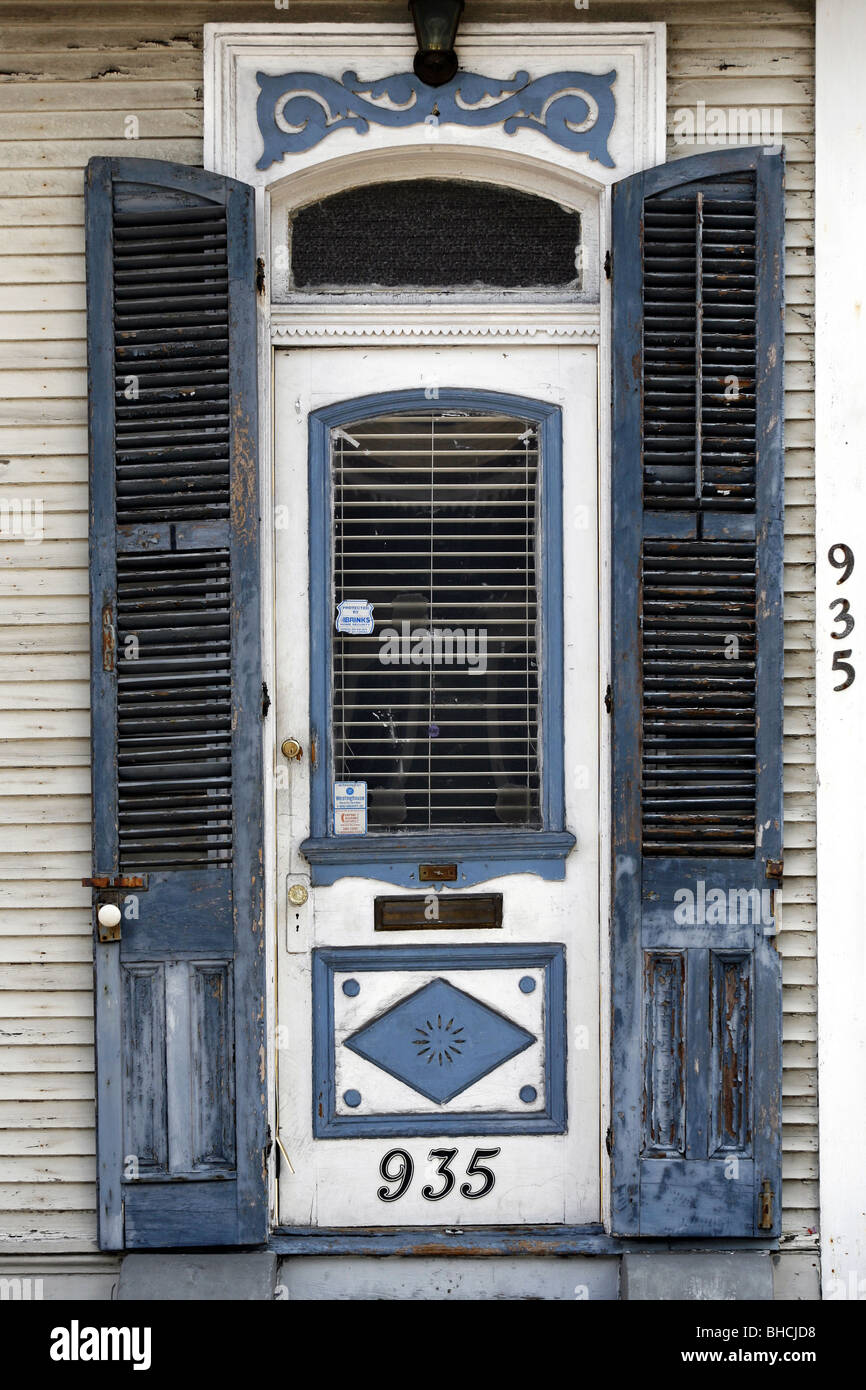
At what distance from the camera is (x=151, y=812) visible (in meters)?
3.52

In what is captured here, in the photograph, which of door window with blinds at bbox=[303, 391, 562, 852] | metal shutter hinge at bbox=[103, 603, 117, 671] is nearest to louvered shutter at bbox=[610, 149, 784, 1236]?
door window with blinds at bbox=[303, 391, 562, 852]

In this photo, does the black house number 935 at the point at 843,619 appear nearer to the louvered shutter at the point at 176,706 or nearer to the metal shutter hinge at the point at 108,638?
the louvered shutter at the point at 176,706

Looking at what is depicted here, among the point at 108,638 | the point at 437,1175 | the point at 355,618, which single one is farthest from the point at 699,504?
the point at 437,1175

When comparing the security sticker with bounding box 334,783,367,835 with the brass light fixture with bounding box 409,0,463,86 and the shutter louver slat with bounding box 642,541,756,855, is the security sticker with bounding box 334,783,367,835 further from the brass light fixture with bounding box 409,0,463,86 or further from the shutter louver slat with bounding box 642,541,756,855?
the brass light fixture with bounding box 409,0,463,86

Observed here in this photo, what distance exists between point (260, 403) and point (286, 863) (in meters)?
1.50

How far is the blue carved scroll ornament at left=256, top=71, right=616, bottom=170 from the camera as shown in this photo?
11.6ft

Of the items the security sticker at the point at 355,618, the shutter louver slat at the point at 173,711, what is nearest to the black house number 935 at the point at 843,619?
the security sticker at the point at 355,618

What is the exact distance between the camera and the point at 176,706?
3.52 meters

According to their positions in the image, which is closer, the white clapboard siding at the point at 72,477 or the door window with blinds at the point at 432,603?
the white clapboard siding at the point at 72,477

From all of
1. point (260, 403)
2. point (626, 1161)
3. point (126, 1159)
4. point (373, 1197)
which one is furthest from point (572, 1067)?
point (260, 403)

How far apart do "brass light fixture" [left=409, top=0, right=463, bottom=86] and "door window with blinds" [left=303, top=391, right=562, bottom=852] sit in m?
0.99

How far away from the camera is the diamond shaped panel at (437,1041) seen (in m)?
3.70

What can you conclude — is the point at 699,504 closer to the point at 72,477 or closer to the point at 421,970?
the point at 421,970

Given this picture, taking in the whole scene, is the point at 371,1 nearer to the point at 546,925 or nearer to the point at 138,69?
the point at 138,69
